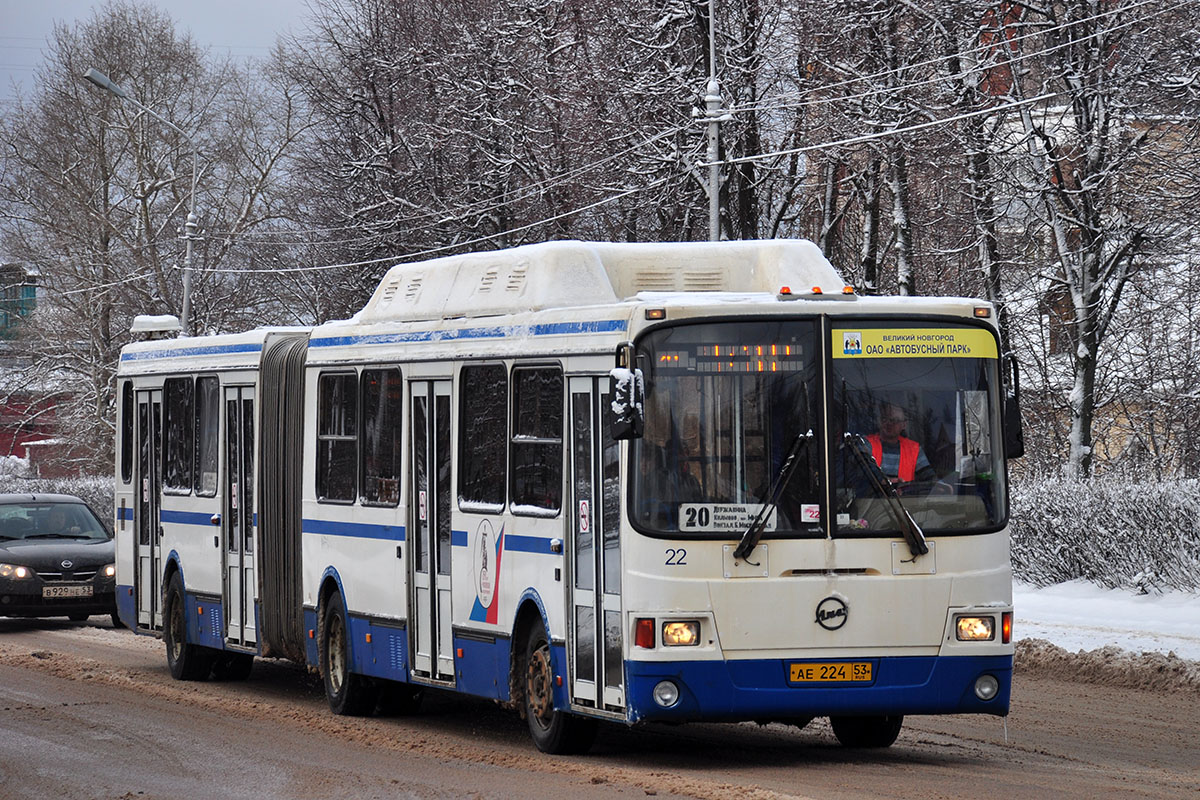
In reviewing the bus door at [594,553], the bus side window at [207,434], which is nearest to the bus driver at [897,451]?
the bus door at [594,553]

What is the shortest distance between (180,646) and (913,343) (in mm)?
8990

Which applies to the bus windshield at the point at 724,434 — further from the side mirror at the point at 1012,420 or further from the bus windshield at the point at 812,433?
the side mirror at the point at 1012,420

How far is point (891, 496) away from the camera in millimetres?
10406

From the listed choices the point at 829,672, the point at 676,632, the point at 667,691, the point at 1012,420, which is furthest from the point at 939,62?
the point at 667,691

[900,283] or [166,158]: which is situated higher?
[166,158]

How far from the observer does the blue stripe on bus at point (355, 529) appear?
529 inches

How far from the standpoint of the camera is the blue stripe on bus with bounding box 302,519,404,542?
44.0 ft

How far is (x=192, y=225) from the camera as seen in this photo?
39312 mm

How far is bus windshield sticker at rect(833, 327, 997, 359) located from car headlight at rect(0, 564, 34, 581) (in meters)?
14.6

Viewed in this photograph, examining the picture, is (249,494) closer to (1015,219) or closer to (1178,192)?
(1178,192)

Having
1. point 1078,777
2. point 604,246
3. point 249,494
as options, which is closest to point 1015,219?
point 249,494

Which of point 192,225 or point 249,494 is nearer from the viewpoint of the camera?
point 249,494

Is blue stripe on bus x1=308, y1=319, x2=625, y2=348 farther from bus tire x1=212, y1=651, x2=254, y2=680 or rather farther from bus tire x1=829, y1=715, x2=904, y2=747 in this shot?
bus tire x1=212, y1=651, x2=254, y2=680

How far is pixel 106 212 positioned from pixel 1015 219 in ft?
97.3
